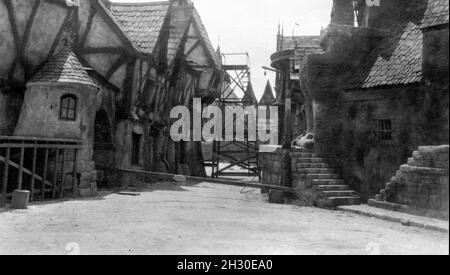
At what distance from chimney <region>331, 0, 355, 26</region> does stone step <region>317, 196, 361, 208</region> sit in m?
7.72

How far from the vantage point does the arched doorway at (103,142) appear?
1669 cm

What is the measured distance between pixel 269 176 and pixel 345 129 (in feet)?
10.3

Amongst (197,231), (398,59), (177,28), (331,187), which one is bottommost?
(197,231)

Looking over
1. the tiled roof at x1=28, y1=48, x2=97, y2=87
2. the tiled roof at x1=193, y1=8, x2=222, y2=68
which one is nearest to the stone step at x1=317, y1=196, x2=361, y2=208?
the tiled roof at x1=28, y1=48, x2=97, y2=87

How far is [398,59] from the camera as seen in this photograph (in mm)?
13281

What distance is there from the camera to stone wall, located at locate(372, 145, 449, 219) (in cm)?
952

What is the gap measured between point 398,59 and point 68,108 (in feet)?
36.1

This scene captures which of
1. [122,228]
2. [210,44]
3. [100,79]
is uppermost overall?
[210,44]

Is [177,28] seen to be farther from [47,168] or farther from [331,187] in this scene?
[331,187]

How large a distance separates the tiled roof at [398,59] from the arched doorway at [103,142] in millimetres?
9807

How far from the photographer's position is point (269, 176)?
47.9 feet

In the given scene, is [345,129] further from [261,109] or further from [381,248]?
[261,109]

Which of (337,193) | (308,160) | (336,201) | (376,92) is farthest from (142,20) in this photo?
(336,201)

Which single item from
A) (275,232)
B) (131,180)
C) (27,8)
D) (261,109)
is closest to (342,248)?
(275,232)
